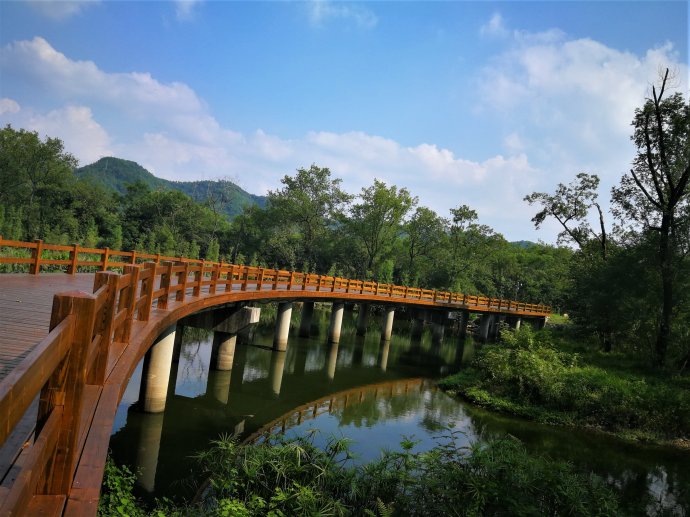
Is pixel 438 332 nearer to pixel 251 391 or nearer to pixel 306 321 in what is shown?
pixel 306 321

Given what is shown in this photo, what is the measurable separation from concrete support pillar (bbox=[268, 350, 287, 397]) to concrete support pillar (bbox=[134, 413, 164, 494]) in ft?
16.3

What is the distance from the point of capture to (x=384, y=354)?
91.8 ft

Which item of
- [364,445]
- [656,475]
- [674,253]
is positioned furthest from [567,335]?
[364,445]

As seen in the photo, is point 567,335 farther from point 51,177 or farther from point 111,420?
point 51,177

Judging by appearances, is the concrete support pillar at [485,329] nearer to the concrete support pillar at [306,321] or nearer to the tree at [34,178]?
the concrete support pillar at [306,321]

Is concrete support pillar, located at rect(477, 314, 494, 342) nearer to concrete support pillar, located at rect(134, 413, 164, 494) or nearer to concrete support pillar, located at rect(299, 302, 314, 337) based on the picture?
concrete support pillar, located at rect(299, 302, 314, 337)

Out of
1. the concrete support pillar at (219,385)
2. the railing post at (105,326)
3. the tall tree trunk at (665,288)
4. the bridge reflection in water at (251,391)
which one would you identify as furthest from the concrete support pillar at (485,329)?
the railing post at (105,326)

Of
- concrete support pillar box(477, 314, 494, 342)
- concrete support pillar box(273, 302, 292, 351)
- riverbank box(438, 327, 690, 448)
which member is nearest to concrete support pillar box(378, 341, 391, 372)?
riverbank box(438, 327, 690, 448)

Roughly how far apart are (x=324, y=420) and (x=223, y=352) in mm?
5396

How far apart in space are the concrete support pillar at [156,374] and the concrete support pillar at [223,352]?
5.20m

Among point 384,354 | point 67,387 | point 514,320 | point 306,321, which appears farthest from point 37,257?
point 514,320

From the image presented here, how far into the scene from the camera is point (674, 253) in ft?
70.1

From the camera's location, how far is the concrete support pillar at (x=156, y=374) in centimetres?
1223

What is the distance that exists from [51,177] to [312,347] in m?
40.9
